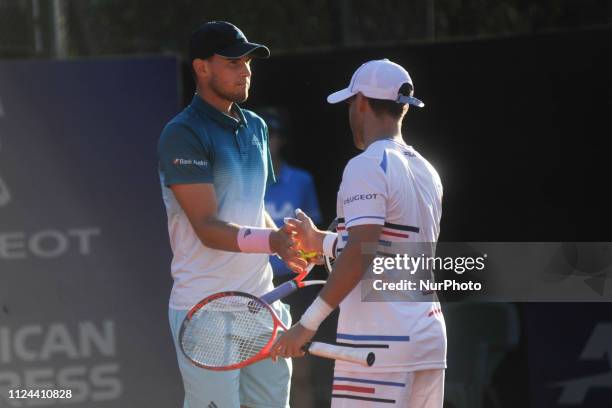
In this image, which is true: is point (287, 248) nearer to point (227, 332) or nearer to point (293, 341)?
point (227, 332)

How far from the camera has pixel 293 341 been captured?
13.8 feet

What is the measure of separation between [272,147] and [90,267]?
1.21 metres

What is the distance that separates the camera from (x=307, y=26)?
8297mm

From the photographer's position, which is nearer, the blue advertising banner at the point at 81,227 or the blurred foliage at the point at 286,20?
the blue advertising banner at the point at 81,227

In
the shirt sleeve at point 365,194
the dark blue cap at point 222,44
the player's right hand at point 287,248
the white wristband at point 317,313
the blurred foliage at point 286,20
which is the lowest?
the white wristband at point 317,313

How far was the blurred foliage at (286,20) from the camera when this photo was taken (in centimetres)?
737

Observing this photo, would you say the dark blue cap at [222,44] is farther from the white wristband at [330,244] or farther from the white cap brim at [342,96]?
the white wristband at [330,244]

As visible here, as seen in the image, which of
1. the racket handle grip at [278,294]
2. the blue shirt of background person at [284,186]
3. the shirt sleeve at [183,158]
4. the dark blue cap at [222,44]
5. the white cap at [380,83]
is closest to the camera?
the white cap at [380,83]

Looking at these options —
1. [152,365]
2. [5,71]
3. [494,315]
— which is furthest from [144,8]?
[494,315]

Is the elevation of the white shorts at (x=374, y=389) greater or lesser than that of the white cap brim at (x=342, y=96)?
lesser

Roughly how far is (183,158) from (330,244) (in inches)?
25.6

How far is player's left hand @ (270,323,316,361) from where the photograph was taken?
13.8 feet

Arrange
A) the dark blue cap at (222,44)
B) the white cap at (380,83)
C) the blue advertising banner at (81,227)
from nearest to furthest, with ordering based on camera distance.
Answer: the white cap at (380,83)
the dark blue cap at (222,44)
the blue advertising banner at (81,227)

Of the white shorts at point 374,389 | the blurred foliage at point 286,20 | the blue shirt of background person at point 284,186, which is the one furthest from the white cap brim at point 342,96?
the blurred foliage at point 286,20
